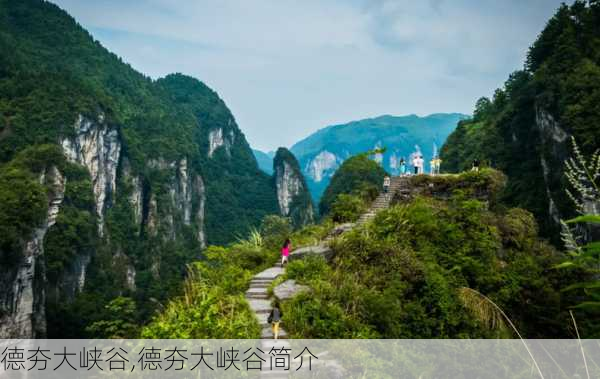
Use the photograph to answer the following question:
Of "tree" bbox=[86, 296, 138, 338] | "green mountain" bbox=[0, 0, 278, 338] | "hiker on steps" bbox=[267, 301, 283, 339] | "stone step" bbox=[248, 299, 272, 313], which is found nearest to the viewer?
"hiker on steps" bbox=[267, 301, 283, 339]

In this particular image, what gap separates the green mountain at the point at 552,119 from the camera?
85.6 ft

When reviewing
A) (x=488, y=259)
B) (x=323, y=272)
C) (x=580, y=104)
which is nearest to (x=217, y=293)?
(x=323, y=272)

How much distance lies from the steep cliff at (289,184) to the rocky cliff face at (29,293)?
86.8 metres

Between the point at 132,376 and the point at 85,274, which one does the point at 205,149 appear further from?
the point at 132,376

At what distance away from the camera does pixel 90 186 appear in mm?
55250

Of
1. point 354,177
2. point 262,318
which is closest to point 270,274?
point 262,318

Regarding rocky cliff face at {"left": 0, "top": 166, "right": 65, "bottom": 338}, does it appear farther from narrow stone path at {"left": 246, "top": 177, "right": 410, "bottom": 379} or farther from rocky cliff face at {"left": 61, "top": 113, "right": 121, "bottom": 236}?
narrow stone path at {"left": 246, "top": 177, "right": 410, "bottom": 379}

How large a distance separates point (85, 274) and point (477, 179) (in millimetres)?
50484

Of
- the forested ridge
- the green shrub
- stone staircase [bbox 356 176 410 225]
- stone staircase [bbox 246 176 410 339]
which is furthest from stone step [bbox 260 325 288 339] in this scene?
stone staircase [bbox 356 176 410 225]

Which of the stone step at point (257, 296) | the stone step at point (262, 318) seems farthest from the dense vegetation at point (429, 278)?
the stone step at point (257, 296)

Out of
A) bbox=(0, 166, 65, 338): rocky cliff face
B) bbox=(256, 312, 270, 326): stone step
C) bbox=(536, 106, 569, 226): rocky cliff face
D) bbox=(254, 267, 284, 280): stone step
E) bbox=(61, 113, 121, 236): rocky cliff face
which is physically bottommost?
bbox=(0, 166, 65, 338): rocky cliff face

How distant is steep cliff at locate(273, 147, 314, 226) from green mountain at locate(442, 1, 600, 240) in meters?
81.1

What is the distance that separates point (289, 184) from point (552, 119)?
318 ft

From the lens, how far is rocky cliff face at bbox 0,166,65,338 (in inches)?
1144
